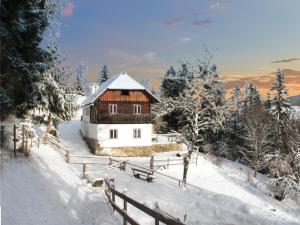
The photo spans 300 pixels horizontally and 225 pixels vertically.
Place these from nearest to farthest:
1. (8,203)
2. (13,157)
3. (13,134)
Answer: (8,203) < (13,157) < (13,134)

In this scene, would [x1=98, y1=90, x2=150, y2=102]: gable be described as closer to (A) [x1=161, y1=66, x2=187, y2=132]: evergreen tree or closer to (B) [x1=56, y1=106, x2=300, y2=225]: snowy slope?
(B) [x1=56, y1=106, x2=300, y2=225]: snowy slope

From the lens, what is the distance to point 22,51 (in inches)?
636

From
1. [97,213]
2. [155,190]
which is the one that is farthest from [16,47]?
[155,190]

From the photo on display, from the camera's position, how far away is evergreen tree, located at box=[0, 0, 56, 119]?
14227 mm

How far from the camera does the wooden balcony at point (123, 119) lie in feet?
150

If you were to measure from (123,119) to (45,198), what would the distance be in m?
31.0

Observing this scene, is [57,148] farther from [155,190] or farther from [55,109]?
[155,190]

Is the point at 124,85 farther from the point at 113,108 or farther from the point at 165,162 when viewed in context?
the point at 165,162

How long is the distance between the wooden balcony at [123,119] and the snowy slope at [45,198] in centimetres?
2460

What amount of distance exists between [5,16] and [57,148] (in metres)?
17.4

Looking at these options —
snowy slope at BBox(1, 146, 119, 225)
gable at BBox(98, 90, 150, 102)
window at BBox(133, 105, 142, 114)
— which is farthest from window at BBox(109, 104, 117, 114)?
snowy slope at BBox(1, 146, 119, 225)

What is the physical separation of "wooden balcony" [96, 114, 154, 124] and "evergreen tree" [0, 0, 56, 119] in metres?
27.1

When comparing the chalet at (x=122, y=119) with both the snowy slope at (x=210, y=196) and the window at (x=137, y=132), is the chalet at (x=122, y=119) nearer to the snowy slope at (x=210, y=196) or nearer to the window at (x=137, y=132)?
the window at (x=137, y=132)

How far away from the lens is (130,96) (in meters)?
46.8
